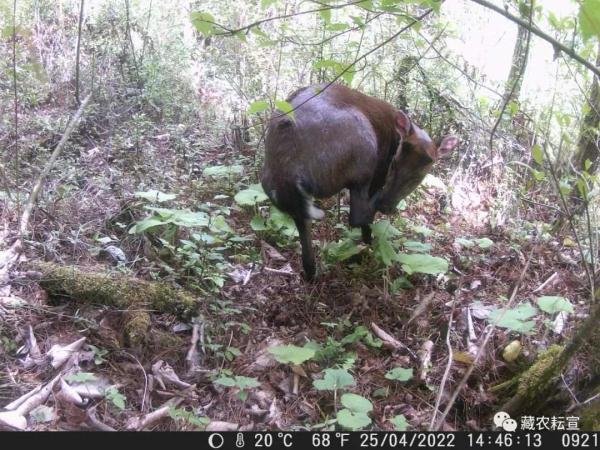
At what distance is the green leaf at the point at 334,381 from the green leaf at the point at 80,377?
1190 mm

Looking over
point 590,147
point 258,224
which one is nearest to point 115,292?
point 258,224

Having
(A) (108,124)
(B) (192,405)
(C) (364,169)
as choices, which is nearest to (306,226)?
(C) (364,169)

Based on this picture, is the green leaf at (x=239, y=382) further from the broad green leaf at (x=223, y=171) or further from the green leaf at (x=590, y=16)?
the broad green leaf at (x=223, y=171)

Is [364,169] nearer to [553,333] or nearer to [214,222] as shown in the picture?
[214,222]

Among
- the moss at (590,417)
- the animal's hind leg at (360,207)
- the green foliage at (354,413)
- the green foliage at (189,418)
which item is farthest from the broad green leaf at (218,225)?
the moss at (590,417)

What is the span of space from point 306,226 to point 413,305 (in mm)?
1005

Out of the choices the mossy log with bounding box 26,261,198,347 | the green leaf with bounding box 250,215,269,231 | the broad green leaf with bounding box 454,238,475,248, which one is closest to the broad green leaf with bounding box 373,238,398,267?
the broad green leaf with bounding box 454,238,475,248

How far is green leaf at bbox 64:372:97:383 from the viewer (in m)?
2.92

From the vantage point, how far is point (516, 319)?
3307 millimetres

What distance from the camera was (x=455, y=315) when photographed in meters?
4.04

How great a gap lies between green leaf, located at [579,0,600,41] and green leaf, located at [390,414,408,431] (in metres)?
2.02

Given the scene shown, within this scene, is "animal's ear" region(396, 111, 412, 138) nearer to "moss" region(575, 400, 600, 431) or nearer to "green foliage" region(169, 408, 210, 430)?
"moss" region(575, 400, 600, 431)

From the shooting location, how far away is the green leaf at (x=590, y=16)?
5.74 feet

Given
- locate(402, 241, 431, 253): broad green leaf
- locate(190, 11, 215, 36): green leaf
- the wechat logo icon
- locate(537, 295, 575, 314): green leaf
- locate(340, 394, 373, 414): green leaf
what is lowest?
locate(340, 394, 373, 414): green leaf
